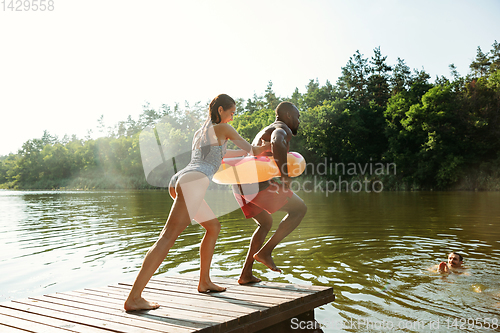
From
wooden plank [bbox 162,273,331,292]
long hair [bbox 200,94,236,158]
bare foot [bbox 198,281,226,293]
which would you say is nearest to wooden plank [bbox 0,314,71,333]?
bare foot [bbox 198,281,226,293]

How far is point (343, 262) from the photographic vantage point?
6.97m

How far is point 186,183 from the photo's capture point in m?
3.29

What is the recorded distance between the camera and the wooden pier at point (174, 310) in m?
2.88

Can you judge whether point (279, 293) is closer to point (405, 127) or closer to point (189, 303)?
point (189, 303)

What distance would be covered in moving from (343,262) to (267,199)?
132 inches

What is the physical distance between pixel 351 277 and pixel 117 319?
389 cm

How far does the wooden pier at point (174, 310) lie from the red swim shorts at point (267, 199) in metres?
0.80

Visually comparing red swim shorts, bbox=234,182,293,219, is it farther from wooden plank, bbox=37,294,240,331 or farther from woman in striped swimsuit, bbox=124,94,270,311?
wooden plank, bbox=37,294,240,331

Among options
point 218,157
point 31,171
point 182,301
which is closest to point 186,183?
point 218,157

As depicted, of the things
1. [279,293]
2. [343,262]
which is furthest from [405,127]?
[279,293]

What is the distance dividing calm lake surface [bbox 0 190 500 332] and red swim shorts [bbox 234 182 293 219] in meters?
1.37

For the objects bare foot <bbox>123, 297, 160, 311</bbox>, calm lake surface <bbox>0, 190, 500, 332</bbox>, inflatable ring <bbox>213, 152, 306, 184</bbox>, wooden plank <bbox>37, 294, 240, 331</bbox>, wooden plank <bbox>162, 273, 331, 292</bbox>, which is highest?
inflatable ring <bbox>213, 152, 306, 184</bbox>

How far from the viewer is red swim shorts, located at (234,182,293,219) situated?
4.25 metres

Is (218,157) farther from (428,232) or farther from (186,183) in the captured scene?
(428,232)
